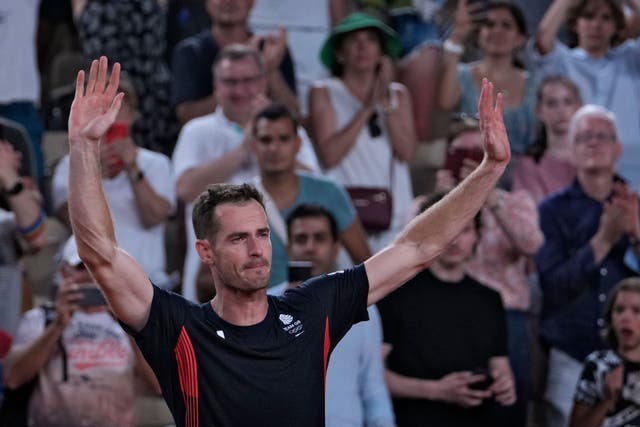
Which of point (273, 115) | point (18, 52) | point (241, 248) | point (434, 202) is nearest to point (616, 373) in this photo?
point (434, 202)

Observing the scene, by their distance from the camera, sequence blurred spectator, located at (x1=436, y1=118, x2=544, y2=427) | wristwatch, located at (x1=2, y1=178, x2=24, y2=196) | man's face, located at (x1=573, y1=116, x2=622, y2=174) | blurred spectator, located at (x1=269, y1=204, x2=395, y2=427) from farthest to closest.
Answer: man's face, located at (x1=573, y1=116, x2=622, y2=174) < blurred spectator, located at (x1=436, y1=118, x2=544, y2=427) < wristwatch, located at (x1=2, y1=178, x2=24, y2=196) < blurred spectator, located at (x1=269, y1=204, x2=395, y2=427)

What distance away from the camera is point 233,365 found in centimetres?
484

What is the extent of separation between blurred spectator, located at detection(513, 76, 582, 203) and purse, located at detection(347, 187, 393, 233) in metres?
1.01

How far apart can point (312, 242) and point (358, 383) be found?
83 cm

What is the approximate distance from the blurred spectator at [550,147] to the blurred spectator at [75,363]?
114 inches

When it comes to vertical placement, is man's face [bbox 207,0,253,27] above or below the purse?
above

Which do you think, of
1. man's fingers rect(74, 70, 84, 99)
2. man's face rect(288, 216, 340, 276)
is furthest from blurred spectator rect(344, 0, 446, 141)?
man's fingers rect(74, 70, 84, 99)

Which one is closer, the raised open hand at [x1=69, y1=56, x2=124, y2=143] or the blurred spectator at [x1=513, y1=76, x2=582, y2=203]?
the raised open hand at [x1=69, y1=56, x2=124, y2=143]

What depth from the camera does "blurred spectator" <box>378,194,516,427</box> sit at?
23.7ft

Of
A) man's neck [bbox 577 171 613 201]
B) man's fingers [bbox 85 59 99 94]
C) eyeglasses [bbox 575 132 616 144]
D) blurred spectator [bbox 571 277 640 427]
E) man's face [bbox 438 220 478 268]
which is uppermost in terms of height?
man's fingers [bbox 85 59 99 94]

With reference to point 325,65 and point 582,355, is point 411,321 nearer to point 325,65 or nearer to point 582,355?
point 582,355

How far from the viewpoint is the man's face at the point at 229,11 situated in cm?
898

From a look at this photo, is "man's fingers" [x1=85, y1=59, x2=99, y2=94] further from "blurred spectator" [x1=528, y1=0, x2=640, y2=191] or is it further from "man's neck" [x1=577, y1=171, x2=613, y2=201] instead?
"blurred spectator" [x1=528, y1=0, x2=640, y2=191]

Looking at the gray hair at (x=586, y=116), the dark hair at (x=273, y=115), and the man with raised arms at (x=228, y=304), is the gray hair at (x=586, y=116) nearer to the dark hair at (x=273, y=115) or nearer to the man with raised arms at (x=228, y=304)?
the dark hair at (x=273, y=115)
